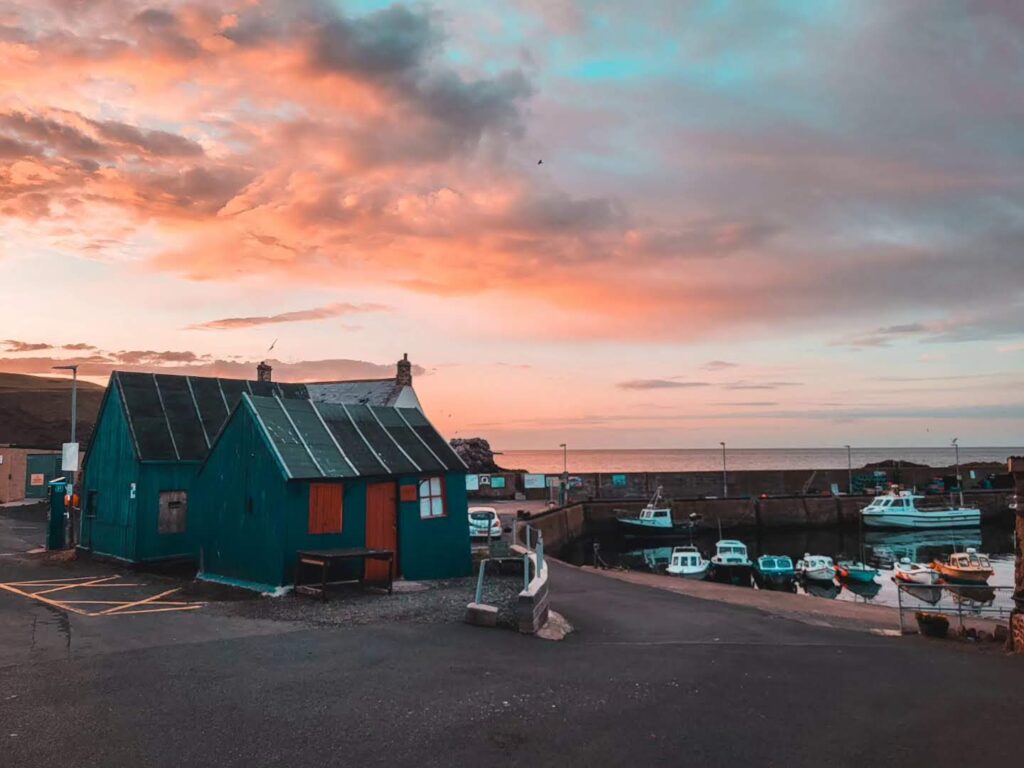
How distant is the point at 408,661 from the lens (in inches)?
488

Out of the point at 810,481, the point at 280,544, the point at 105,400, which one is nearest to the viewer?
the point at 280,544

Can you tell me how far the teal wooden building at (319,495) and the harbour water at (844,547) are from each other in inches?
1104

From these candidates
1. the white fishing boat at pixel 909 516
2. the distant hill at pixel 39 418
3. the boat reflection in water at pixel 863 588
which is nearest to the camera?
the boat reflection in water at pixel 863 588

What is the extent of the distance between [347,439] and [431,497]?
3236 millimetres

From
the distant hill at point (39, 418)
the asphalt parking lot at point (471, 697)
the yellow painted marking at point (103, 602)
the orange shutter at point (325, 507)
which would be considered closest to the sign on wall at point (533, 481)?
the orange shutter at point (325, 507)

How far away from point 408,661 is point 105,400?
22034 mm

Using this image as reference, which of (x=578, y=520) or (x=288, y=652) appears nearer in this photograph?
(x=288, y=652)

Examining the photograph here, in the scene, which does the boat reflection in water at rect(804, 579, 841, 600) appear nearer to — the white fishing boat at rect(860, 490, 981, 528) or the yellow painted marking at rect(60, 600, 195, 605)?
the white fishing boat at rect(860, 490, 981, 528)

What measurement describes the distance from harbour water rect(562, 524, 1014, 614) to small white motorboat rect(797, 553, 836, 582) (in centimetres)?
60

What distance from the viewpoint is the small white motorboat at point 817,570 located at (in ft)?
137

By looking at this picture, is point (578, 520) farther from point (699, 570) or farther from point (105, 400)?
point (105, 400)

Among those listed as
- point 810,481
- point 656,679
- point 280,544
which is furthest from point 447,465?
point 810,481

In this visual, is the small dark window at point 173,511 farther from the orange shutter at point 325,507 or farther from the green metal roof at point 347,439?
the orange shutter at point 325,507

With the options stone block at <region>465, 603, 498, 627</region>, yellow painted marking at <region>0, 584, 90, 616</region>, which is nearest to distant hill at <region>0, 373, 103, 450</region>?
yellow painted marking at <region>0, 584, 90, 616</region>
